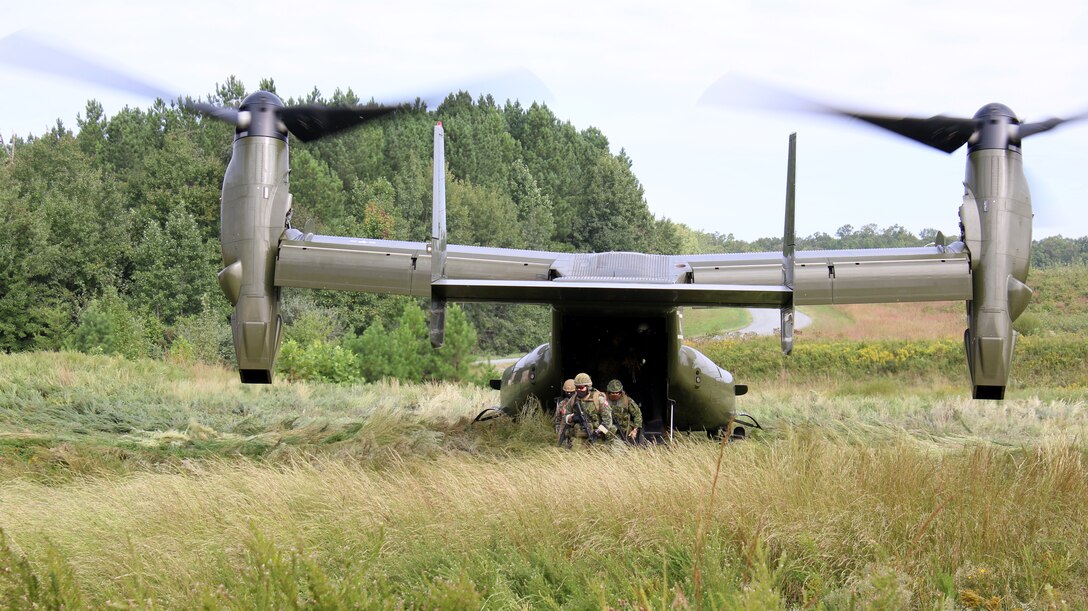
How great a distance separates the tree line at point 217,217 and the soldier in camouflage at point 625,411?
50.5ft

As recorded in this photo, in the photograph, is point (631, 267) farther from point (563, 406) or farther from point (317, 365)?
point (317, 365)

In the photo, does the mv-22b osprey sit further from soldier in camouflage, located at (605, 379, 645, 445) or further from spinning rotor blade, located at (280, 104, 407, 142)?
soldier in camouflage, located at (605, 379, 645, 445)

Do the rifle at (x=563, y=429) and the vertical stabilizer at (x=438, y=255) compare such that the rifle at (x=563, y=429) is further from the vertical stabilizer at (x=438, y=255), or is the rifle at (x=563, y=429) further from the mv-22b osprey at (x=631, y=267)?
the vertical stabilizer at (x=438, y=255)

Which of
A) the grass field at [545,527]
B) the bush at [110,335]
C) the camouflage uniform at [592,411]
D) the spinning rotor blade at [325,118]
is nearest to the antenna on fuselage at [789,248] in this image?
the grass field at [545,527]

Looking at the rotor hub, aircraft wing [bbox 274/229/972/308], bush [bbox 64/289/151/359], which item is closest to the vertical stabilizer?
aircraft wing [bbox 274/229/972/308]

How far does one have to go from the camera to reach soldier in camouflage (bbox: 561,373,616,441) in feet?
34.6

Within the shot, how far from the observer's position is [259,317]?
1104 cm

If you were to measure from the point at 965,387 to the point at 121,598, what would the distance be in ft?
89.6

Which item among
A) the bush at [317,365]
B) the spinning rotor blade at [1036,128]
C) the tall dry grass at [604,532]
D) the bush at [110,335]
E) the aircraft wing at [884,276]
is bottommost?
the bush at [317,365]

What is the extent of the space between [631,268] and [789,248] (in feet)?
6.57

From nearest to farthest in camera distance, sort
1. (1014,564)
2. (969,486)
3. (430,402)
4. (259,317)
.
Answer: (1014,564), (969,486), (259,317), (430,402)

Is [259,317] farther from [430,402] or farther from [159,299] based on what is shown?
[159,299]

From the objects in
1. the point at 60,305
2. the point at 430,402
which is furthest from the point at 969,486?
the point at 60,305

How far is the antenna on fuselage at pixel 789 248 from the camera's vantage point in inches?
363
